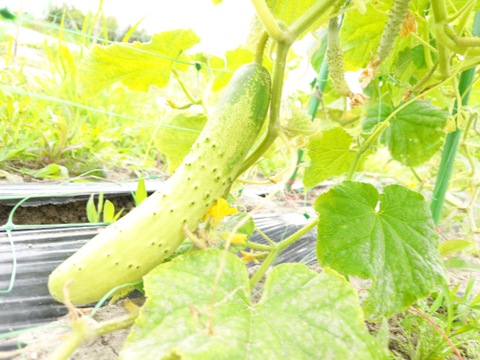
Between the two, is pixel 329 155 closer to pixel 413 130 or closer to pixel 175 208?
pixel 413 130

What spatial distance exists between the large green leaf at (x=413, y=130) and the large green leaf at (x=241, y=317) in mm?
753

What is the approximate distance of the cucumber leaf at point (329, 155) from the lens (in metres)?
1.26

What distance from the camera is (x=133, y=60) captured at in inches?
42.7

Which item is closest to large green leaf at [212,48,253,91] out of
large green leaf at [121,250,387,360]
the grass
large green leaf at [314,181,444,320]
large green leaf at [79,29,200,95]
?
large green leaf at [79,29,200,95]

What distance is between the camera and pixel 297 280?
2.30 ft

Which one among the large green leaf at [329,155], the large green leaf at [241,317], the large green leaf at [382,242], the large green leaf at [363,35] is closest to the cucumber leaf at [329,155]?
the large green leaf at [329,155]

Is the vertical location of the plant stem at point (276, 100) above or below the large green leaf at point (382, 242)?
above

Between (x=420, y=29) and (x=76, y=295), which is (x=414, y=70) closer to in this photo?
(x=420, y=29)

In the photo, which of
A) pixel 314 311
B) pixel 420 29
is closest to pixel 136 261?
pixel 314 311

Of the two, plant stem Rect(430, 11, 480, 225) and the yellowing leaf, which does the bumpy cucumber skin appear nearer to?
plant stem Rect(430, 11, 480, 225)

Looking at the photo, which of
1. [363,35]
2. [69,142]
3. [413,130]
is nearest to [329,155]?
[413,130]

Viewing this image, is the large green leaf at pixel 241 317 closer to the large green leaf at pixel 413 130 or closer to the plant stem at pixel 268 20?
the plant stem at pixel 268 20

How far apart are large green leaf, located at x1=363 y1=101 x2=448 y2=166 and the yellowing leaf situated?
2.23 feet

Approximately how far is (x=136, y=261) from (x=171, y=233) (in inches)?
2.9
